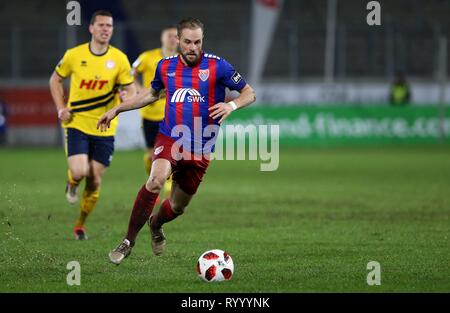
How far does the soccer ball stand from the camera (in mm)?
7508

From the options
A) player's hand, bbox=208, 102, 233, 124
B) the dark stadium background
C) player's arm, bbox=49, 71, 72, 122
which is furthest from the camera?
player's arm, bbox=49, 71, 72, 122

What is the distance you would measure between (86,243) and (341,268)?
3183mm

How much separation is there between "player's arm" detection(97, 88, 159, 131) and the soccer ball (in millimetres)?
1758

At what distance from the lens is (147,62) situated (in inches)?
567

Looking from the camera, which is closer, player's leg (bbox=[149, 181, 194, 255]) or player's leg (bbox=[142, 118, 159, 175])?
player's leg (bbox=[149, 181, 194, 255])

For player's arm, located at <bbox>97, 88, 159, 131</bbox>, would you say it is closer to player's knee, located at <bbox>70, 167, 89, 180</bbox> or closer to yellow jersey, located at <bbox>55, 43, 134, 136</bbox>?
player's knee, located at <bbox>70, 167, 89, 180</bbox>

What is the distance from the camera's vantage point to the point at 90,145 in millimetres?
11164

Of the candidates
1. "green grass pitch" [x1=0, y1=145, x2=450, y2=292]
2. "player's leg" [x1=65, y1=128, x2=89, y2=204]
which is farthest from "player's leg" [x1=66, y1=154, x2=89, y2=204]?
"green grass pitch" [x1=0, y1=145, x2=450, y2=292]

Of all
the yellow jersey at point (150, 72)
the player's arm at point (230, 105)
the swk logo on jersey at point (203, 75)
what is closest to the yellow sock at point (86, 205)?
the player's arm at point (230, 105)

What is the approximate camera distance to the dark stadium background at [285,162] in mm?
8414

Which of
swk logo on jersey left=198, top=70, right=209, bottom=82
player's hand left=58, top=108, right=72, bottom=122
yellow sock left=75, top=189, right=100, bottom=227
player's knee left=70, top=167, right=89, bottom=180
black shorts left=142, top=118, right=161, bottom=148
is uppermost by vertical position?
swk logo on jersey left=198, top=70, right=209, bottom=82

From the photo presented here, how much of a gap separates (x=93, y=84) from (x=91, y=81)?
0.04 m

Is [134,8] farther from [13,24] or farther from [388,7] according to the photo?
[388,7]
